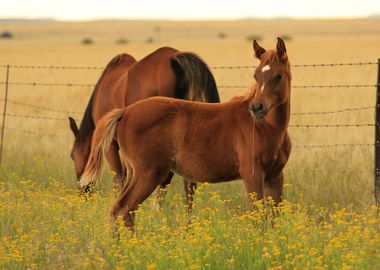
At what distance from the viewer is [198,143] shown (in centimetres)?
723

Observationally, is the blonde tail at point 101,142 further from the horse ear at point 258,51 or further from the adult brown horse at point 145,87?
the adult brown horse at point 145,87

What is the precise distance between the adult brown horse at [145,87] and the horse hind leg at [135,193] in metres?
1.74

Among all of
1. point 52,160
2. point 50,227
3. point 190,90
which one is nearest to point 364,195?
point 190,90

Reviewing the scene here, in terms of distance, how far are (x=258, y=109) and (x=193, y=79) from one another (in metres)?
2.58

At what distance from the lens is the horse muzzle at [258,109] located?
21.6 feet

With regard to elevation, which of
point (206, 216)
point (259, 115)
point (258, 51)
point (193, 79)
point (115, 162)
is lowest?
point (206, 216)

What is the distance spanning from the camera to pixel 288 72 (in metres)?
6.88

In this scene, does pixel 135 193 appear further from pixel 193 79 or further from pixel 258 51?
pixel 193 79

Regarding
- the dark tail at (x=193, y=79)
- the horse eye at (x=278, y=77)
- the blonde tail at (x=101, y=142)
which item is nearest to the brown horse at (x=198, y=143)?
the blonde tail at (x=101, y=142)

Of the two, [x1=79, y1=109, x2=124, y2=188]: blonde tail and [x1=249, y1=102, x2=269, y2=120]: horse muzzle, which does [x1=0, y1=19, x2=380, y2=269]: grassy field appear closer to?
[x1=79, y1=109, x2=124, y2=188]: blonde tail

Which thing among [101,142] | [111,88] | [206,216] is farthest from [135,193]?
[111,88]

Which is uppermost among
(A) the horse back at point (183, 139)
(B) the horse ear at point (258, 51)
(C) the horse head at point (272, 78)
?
(B) the horse ear at point (258, 51)

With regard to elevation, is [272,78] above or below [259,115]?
above

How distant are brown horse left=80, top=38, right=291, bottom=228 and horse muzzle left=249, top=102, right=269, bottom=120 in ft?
0.96
